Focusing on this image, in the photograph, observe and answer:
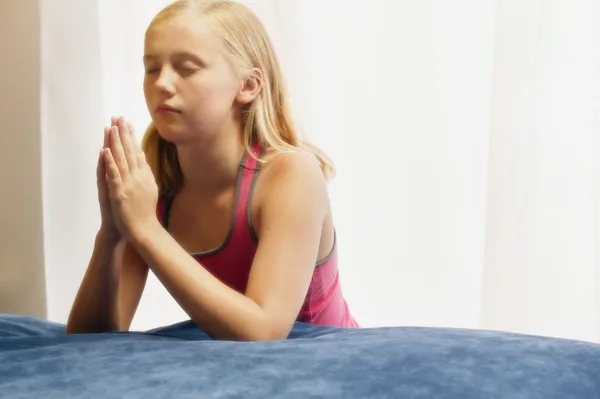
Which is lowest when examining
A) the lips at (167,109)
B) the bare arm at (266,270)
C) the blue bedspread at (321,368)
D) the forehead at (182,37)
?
the blue bedspread at (321,368)

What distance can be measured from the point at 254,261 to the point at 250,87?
0.26 m

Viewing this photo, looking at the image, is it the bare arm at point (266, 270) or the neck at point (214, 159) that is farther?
the neck at point (214, 159)

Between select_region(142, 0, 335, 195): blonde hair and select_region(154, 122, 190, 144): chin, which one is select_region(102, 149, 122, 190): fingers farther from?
select_region(142, 0, 335, 195): blonde hair

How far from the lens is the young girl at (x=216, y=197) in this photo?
0.97 metres

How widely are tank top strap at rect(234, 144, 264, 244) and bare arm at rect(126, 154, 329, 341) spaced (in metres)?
0.05

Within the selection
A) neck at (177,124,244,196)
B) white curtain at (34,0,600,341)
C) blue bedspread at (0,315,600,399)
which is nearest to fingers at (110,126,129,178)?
neck at (177,124,244,196)

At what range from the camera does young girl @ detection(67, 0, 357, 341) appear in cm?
97

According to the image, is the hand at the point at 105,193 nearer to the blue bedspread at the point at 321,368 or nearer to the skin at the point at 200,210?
the skin at the point at 200,210

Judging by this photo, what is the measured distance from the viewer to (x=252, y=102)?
1.16 m

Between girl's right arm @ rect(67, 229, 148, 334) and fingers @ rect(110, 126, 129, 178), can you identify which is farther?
girl's right arm @ rect(67, 229, 148, 334)

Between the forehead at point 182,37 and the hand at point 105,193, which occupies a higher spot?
the forehead at point 182,37

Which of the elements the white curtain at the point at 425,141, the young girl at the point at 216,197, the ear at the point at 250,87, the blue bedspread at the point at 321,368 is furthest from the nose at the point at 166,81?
the white curtain at the point at 425,141

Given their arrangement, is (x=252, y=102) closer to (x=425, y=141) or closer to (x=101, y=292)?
(x=101, y=292)

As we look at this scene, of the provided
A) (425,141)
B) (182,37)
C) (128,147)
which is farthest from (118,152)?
(425,141)
